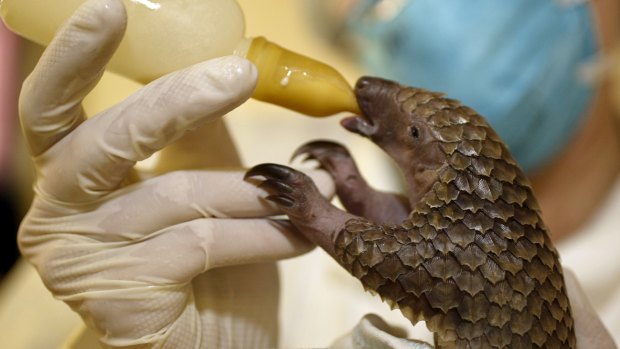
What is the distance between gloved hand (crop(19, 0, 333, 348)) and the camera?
2.15ft

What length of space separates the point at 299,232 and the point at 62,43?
0.34 metres

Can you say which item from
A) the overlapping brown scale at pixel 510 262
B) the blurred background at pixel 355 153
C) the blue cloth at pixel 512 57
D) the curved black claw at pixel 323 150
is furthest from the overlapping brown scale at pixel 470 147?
the blue cloth at pixel 512 57

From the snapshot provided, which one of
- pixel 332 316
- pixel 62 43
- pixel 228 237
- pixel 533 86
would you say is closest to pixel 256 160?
pixel 332 316

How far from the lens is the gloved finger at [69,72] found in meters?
0.61

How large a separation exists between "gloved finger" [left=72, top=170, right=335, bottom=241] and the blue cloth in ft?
2.63

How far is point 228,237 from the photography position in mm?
756

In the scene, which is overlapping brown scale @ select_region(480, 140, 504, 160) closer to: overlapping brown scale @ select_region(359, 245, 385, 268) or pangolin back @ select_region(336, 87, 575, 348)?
pangolin back @ select_region(336, 87, 575, 348)

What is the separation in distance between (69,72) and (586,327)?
0.65 metres

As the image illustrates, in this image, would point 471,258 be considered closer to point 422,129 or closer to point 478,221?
point 478,221

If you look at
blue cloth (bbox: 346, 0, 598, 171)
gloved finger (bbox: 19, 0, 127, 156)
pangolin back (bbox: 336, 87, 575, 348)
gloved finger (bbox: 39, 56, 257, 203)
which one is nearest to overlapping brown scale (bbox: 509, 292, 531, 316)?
pangolin back (bbox: 336, 87, 575, 348)

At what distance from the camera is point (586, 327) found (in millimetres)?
772

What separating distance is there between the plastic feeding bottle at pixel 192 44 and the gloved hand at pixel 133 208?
42 mm

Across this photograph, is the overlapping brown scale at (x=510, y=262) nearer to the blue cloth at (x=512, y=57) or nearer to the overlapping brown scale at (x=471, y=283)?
the overlapping brown scale at (x=471, y=283)

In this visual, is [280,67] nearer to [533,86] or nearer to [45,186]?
[45,186]
